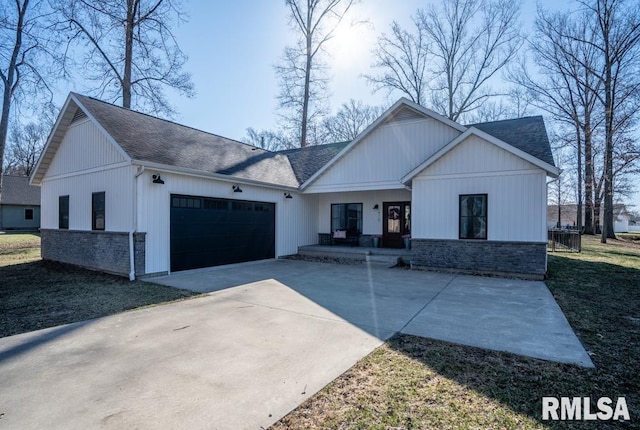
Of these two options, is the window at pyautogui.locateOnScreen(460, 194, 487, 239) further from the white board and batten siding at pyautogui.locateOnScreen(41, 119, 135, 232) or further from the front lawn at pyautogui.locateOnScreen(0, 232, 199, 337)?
the white board and batten siding at pyautogui.locateOnScreen(41, 119, 135, 232)

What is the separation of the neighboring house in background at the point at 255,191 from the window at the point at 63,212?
7 cm

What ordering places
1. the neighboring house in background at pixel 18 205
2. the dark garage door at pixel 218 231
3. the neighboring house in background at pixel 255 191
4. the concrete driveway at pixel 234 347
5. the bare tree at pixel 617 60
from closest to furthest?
the concrete driveway at pixel 234 347
the neighboring house in background at pixel 255 191
the dark garage door at pixel 218 231
the bare tree at pixel 617 60
the neighboring house in background at pixel 18 205

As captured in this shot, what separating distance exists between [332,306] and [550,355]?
3.44 metres

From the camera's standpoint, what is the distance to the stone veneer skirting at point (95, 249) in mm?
8812

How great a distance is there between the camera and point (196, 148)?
38.4 feet

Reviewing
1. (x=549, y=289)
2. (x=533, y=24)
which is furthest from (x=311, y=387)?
(x=533, y=24)

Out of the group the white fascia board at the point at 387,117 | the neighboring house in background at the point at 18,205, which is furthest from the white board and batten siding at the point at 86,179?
the neighboring house in background at the point at 18,205

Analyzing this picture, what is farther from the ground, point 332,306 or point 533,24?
point 533,24

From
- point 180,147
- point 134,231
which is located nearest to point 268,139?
point 180,147

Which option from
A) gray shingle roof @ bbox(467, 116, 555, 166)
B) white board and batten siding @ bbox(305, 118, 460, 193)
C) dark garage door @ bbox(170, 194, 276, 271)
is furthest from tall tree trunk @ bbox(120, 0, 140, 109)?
gray shingle roof @ bbox(467, 116, 555, 166)

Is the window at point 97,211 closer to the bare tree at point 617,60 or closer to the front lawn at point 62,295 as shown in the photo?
the front lawn at point 62,295

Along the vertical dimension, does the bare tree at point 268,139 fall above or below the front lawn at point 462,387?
above

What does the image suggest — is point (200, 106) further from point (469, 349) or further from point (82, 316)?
point (469, 349)

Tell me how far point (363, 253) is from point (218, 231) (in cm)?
535
